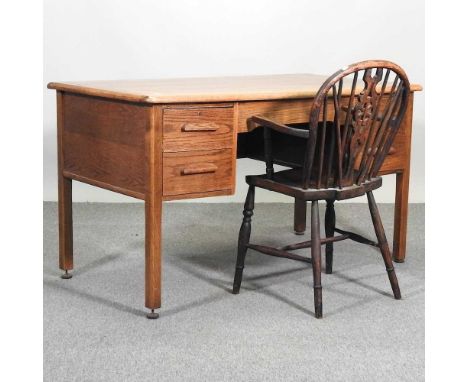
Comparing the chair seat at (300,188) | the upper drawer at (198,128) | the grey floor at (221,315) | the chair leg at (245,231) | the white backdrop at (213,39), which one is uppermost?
the white backdrop at (213,39)

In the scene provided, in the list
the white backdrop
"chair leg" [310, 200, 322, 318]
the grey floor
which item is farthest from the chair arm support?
the white backdrop

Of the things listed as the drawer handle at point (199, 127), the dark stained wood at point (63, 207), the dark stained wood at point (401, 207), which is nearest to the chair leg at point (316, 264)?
the drawer handle at point (199, 127)

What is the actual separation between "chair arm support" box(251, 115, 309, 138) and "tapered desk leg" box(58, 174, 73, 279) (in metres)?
0.87

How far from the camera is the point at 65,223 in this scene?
3438 mm

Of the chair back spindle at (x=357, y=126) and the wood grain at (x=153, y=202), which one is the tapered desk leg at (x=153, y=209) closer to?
the wood grain at (x=153, y=202)

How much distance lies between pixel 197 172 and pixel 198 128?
0.51ft

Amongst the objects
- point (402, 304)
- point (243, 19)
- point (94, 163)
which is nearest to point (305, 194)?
point (402, 304)

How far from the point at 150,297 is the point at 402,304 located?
0.97 m

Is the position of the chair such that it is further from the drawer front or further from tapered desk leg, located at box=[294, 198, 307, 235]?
tapered desk leg, located at box=[294, 198, 307, 235]

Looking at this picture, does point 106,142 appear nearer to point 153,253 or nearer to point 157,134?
point 157,134

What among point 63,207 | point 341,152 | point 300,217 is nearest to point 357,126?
point 341,152

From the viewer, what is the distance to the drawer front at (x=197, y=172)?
288 centimetres

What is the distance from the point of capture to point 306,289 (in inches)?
133

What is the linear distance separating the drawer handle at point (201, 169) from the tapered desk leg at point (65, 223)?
0.71 m
